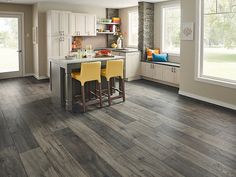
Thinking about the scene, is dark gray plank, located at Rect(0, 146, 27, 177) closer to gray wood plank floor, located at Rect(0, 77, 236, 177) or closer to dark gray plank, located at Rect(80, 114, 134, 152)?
gray wood plank floor, located at Rect(0, 77, 236, 177)

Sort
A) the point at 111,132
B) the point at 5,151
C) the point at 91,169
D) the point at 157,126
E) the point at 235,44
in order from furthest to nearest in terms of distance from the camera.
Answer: the point at 235,44, the point at 157,126, the point at 111,132, the point at 5,151, the point at 91,169

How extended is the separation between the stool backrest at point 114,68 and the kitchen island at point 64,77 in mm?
182

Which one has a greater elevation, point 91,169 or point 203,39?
point 203,39

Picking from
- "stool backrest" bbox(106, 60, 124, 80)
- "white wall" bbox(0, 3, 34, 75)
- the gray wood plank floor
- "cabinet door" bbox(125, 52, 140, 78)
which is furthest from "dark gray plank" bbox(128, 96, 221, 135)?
"white wall" bbox(0, 3, 34, 75)

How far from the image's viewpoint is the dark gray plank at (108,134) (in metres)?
3.09

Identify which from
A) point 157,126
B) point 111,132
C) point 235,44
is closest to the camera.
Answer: point 111,132

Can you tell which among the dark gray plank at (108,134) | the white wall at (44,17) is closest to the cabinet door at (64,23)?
the white wall at (44,17)

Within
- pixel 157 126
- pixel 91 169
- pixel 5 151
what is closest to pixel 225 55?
pixel 157 126

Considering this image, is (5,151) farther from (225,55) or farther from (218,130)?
(225,55)

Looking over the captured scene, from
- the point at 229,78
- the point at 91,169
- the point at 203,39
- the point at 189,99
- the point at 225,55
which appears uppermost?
the point at 203,39

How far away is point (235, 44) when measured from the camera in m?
4.51

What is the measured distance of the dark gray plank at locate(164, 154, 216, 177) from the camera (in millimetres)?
2418

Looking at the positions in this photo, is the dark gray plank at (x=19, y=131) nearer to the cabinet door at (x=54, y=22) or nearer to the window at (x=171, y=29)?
the cabinet door at (x=54, y=22)

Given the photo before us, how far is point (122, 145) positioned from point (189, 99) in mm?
2796
